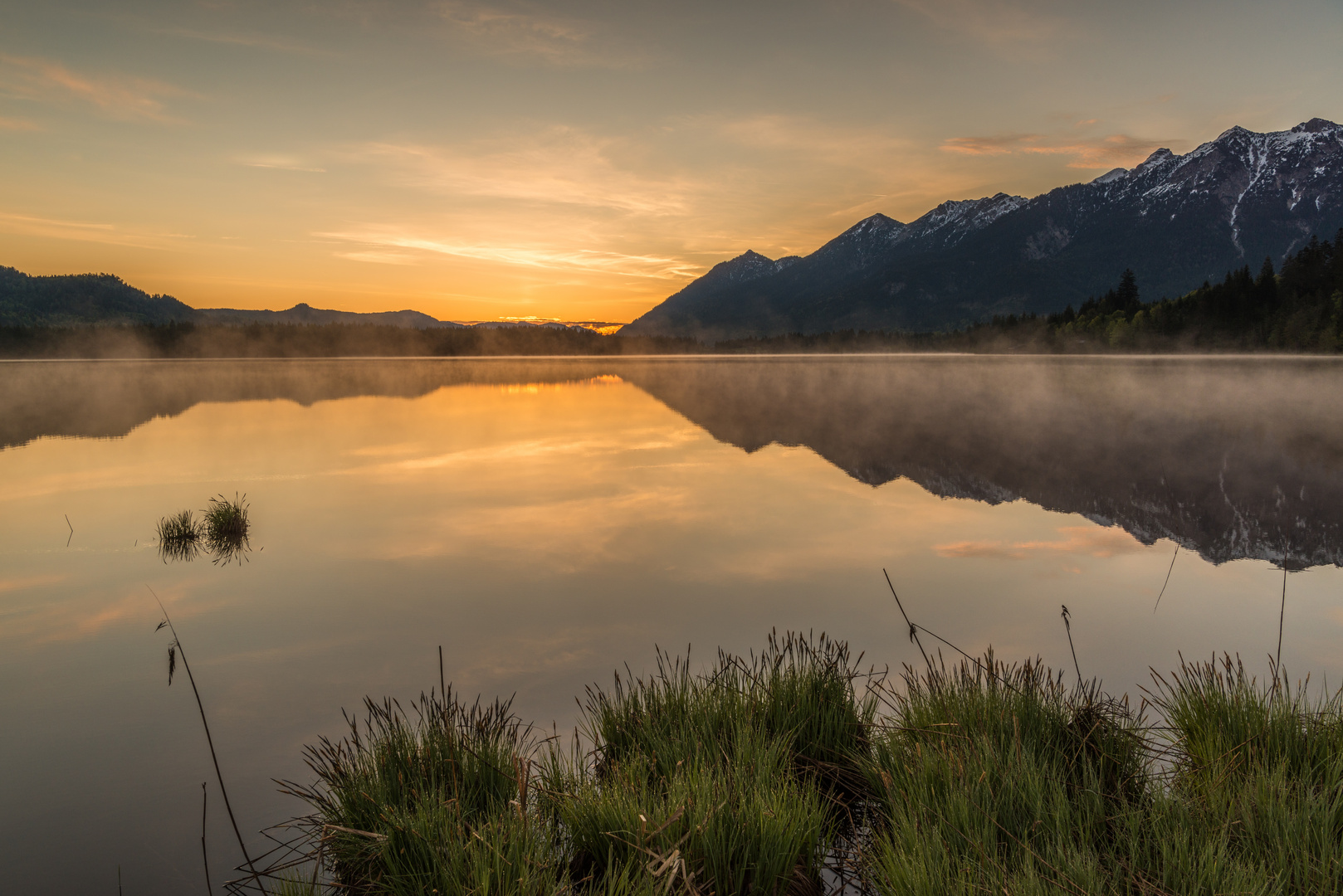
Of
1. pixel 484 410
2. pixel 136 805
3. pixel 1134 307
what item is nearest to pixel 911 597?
pixel 136 805

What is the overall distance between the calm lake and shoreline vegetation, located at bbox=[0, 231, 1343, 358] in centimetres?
8913

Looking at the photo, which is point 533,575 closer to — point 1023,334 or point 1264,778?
point 1264,778

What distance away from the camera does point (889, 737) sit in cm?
450

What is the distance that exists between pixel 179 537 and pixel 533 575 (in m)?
6.72

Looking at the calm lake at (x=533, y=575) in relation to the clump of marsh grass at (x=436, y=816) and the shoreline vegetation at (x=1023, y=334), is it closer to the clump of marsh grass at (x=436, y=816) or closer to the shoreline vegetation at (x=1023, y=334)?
the clump of marsh grass at (x=436, y=816)

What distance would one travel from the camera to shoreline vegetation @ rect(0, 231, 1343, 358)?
8812 centimetres

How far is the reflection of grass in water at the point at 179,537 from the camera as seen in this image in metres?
11.1

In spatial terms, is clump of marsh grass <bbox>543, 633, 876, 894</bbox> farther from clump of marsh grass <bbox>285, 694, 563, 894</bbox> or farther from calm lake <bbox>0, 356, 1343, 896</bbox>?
calm lake <bbox>0, 356, 1343, 896</bbox>

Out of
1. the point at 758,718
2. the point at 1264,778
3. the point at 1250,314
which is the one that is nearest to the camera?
the point at 1264,778

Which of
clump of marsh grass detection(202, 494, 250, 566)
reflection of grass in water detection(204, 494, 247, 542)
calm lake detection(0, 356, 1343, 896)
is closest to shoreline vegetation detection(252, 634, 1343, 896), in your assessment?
calm lake detection(0, 356, 1343, 896)

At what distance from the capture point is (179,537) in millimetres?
11812

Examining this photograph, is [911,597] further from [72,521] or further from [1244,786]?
[72,521]

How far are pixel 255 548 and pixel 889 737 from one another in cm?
1080

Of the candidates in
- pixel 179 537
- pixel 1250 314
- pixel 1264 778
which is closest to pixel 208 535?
pixel 179 537
